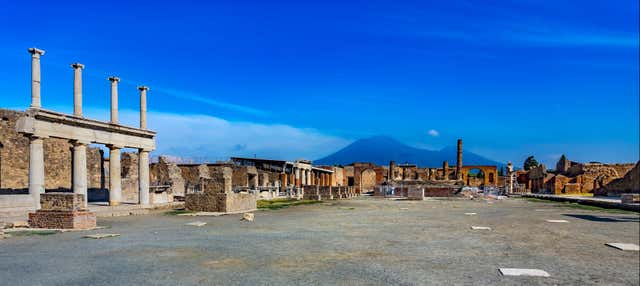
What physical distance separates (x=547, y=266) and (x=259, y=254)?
5258 millimetres

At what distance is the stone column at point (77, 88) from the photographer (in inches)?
949

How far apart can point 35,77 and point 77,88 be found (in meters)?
2.97

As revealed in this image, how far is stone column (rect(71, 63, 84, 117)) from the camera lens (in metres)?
24.1

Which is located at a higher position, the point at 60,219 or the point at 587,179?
the point at 60,219

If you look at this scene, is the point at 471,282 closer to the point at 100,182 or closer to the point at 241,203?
the point at 241,203

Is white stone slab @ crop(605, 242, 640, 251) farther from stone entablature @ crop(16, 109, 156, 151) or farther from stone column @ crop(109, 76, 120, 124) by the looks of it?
stone column @ crop(109, 76, 120, 124)

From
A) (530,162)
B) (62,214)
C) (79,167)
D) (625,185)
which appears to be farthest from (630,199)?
(530,162)

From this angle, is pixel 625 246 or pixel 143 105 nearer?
pixel 625 246

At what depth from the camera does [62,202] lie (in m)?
14.0

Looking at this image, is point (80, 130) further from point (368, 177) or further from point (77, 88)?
point (368, 177)

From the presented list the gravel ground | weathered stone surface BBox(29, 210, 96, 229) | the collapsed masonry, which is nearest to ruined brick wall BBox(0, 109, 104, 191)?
weathered stone surface BBox(29, 210, 96, 229)

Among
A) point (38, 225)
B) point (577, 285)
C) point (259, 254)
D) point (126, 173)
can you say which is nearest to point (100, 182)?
point (126, 173)

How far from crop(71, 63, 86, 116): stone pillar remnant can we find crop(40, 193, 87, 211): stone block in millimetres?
10972

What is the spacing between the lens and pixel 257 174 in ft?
168
